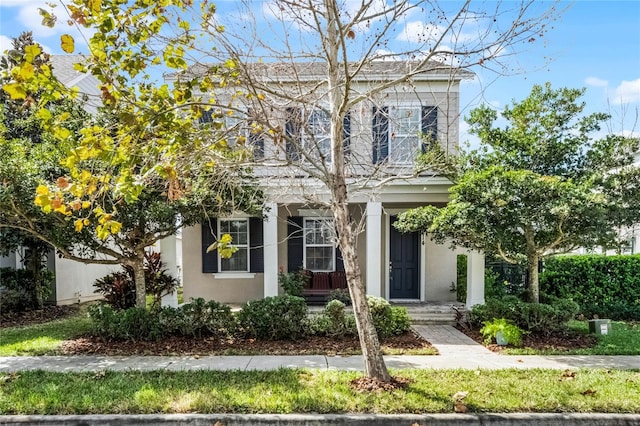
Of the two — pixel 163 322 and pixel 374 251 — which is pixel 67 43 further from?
pixel 374 251

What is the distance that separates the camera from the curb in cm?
448

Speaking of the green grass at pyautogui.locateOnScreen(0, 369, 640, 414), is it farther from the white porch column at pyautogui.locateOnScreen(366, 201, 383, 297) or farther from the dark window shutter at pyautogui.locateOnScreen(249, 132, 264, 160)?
the white porch column at pyautogui.locateOnScreen(366, 201, 383, 297)

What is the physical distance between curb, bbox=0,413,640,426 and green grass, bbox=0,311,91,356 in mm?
3291

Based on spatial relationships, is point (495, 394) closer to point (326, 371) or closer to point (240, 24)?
point (326, 371)

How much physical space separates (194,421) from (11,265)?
1136cm

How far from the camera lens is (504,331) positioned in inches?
307

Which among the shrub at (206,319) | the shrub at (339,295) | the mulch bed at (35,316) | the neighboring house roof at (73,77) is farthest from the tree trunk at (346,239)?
the neighboring house roof at (73,77)

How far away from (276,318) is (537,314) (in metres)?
5.05

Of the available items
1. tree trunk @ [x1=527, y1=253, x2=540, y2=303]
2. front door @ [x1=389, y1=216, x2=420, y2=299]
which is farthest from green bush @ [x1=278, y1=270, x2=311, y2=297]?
tree trunk @ [x1=527, y1=253, x2=540, y2=303]

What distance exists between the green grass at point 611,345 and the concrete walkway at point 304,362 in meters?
0.18

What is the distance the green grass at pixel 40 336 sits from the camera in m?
7.39

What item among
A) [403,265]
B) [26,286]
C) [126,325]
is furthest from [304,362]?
[26,286]

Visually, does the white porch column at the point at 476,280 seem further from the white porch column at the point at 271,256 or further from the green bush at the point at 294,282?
the white porch column at the point at 271,256

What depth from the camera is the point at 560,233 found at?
763 cm
